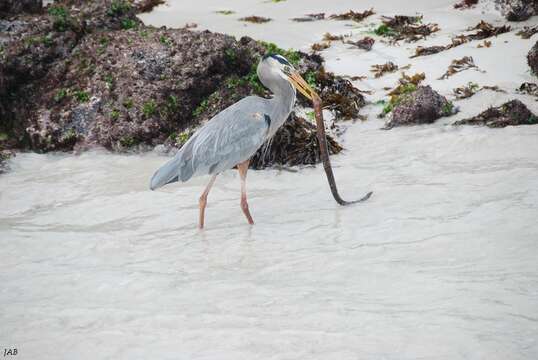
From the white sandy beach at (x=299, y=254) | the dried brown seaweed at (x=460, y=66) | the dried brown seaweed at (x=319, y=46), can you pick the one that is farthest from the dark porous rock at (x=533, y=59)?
the dried brown seaweed at (x=319, y=46)

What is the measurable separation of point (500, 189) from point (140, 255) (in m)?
3.19

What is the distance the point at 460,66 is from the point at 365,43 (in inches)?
71.6

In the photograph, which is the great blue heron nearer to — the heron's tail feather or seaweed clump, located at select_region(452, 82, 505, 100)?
the heron's tail feather

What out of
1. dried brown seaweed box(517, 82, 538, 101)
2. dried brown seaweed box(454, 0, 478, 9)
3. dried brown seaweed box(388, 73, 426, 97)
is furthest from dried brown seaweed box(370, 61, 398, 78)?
dried brown seaweed box(454, 0, 478, 9)

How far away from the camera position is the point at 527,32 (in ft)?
31.3

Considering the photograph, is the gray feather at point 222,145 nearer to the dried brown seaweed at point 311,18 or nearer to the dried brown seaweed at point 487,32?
the dried brown seaweed at point 487,32

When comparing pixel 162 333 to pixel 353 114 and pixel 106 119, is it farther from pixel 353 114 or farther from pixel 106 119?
pixel 353 114

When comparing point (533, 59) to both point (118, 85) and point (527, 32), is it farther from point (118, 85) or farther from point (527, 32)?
point (118, 85)

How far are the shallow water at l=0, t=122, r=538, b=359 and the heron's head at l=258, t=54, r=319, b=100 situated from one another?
3.69 ft

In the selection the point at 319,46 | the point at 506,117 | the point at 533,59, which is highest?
the point at 319,46

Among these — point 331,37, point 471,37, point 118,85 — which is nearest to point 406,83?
point 471,37

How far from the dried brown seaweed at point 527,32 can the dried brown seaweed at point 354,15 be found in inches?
120

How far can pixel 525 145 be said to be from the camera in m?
6.88

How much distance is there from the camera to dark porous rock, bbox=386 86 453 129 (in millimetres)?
8023
